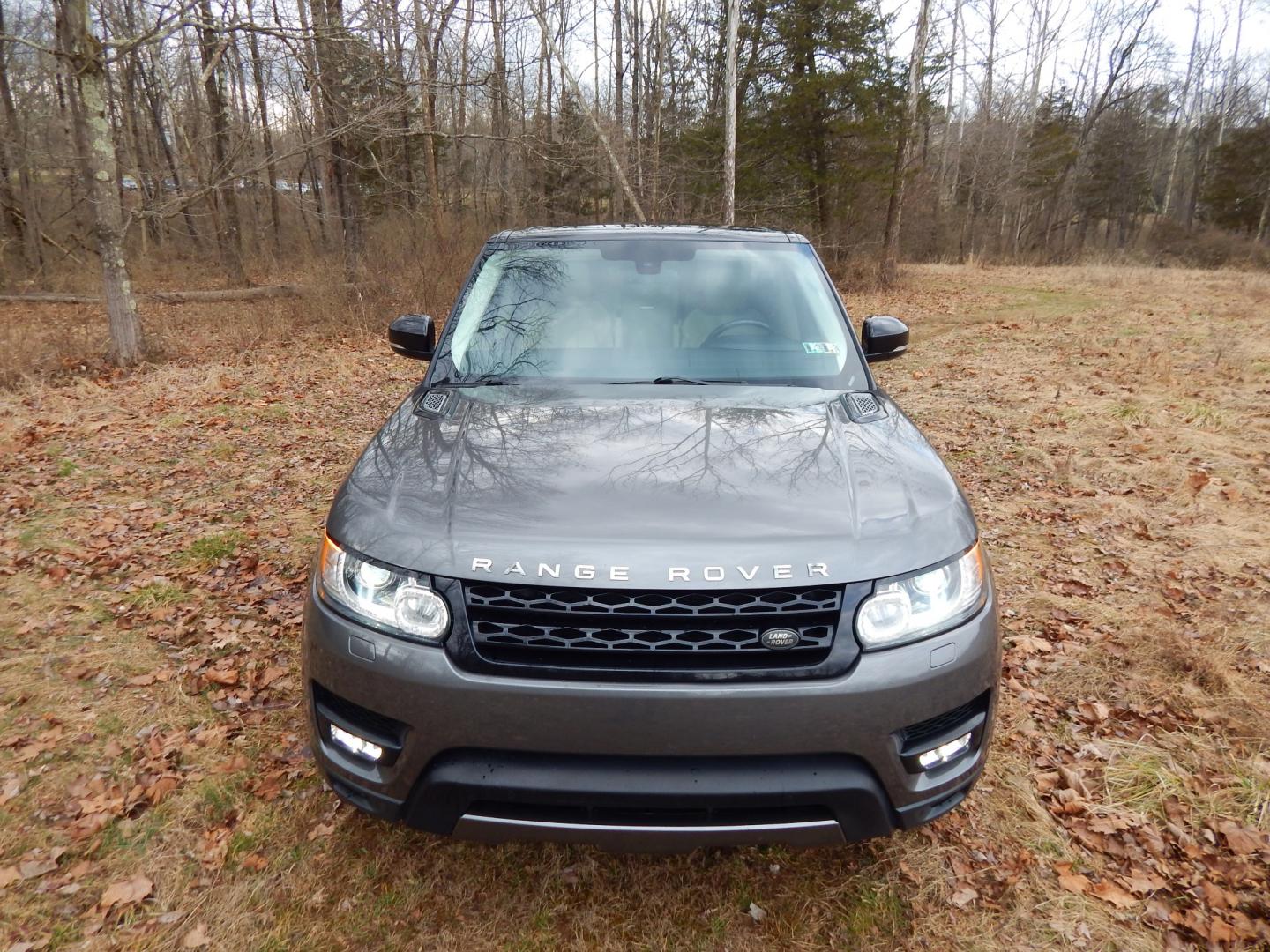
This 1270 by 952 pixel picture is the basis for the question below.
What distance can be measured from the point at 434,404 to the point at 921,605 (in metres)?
1.78

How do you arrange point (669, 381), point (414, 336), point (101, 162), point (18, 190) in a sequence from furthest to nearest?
1. point (18, 190)
2. point (101, 162)
3. point (414, 336)
4. point (669, 381)

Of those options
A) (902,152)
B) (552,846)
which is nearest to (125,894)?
(552,846)

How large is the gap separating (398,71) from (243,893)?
12.3 m

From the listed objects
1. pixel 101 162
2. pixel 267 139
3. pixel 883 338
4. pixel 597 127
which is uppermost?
pixel 267 139

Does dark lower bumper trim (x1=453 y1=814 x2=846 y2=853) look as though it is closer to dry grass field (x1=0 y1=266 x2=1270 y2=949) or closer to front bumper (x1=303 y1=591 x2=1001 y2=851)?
front bumper (x1=303 y1=591 x2=1001 y2=851)

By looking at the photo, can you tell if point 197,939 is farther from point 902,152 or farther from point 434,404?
point 902,152

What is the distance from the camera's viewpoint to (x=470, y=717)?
175 centimetres

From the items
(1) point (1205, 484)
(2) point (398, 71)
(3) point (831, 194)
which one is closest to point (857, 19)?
(3) point (831, 194)

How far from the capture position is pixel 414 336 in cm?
343

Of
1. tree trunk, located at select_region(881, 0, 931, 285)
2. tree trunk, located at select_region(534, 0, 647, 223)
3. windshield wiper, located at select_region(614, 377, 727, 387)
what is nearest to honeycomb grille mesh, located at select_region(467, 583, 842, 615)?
windshield wiper, located at select_region(614, 377, 727, 387)

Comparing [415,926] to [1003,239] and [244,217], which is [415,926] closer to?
[244,217]

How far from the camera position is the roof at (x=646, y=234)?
3480mm

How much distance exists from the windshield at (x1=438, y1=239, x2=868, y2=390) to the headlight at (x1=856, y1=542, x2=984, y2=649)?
1.12 meters

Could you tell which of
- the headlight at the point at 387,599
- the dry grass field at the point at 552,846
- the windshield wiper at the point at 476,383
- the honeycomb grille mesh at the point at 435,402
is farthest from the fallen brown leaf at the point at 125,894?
the windshield wiper at the point at 476,383
